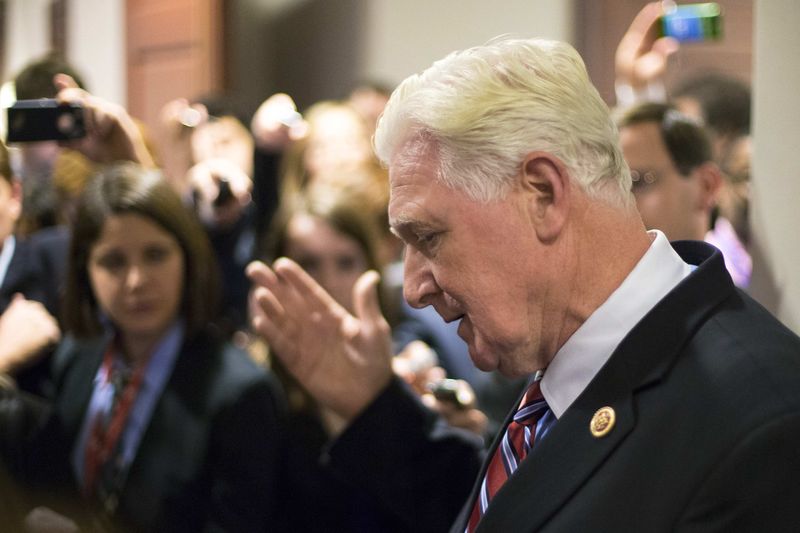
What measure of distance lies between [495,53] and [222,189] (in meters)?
2.25

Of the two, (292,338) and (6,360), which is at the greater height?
(292,338)

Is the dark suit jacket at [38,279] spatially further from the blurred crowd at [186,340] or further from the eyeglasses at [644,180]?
the eyeglasses at [644,180]

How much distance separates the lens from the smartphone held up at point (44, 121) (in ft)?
7.23

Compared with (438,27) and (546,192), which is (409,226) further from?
(438,27)

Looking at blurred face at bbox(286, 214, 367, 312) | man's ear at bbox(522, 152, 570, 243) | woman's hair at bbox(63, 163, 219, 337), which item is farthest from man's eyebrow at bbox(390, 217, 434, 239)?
blurred face at bbox(286, 214, 367, 312)

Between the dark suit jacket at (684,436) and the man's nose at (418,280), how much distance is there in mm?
202

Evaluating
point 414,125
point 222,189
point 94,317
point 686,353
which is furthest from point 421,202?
point 222,189

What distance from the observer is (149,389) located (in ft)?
7.42

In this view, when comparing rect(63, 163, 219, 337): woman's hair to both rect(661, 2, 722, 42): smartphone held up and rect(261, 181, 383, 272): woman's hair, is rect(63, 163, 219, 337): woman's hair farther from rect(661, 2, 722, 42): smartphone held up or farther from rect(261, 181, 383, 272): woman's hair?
rect(661, 2, 722, 42): smartphone held up

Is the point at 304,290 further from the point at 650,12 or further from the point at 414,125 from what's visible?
the point at 650,12

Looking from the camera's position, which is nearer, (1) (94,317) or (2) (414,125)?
(2) (414,125)

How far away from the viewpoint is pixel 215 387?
2.22 meters

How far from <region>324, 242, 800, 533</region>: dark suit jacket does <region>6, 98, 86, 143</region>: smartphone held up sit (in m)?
1.46

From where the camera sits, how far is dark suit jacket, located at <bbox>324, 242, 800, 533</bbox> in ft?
3.20
